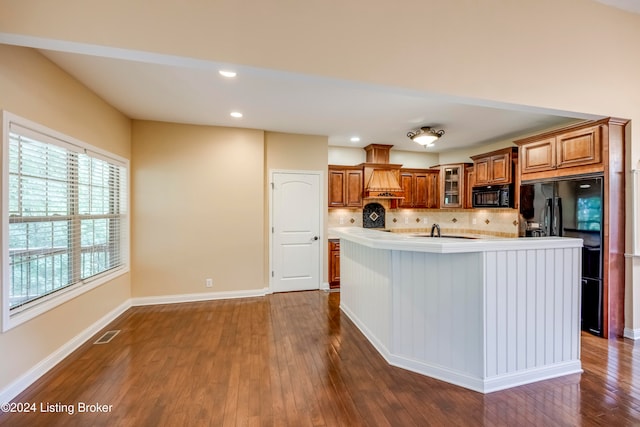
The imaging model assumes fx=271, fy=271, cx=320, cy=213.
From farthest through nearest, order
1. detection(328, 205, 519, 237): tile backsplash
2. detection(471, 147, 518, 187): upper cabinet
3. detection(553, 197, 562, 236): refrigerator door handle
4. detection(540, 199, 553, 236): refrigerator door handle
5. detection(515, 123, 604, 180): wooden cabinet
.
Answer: detection(328, 205, 519, 237): tile backsplash
detection(471, 147, 518, 187): upper cabinet
detection(540, 199, 553, 236): refrigerator door handle
detection(553, 197, 562, 236): refrigerator door handle
detection(515, 123, 604, 180): wooden cabinet

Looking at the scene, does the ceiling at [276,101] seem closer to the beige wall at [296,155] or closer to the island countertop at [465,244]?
the beige wall at [296,155]

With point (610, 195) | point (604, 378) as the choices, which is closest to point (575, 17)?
point (610, 195)

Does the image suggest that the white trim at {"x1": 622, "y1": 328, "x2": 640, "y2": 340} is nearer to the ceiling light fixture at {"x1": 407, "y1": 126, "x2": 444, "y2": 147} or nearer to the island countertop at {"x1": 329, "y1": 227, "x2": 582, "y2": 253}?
the island countertop at {"x1": 329, "y1": 227, "x2": 582, "y2": 253}

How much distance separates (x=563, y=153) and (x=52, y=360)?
602cm

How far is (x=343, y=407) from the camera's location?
197cm

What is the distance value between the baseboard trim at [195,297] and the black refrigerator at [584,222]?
14.3 feet

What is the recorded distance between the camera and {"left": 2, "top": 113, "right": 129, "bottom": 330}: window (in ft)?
7.04

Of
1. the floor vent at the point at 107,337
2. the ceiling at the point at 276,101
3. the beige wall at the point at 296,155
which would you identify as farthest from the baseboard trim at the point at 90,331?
the ceiling at the point at 276,101

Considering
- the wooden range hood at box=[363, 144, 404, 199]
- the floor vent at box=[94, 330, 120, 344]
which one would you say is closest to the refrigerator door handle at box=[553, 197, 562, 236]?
the wooden range hood at box=[363, 144, 404, 199]

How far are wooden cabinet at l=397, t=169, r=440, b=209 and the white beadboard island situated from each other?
3.62 metres

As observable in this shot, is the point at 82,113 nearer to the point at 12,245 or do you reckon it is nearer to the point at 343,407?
the point at 12,245

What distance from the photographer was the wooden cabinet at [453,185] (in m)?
5.74

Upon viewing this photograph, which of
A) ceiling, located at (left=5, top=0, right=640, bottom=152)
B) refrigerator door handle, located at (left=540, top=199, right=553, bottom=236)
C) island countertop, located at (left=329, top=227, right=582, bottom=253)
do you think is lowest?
island countertop, located at (left=329, top=227, right=582, bottom=253)

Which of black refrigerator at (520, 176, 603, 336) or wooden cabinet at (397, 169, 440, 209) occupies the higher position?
wooden cabinet at (397, 169, 440, 209)
